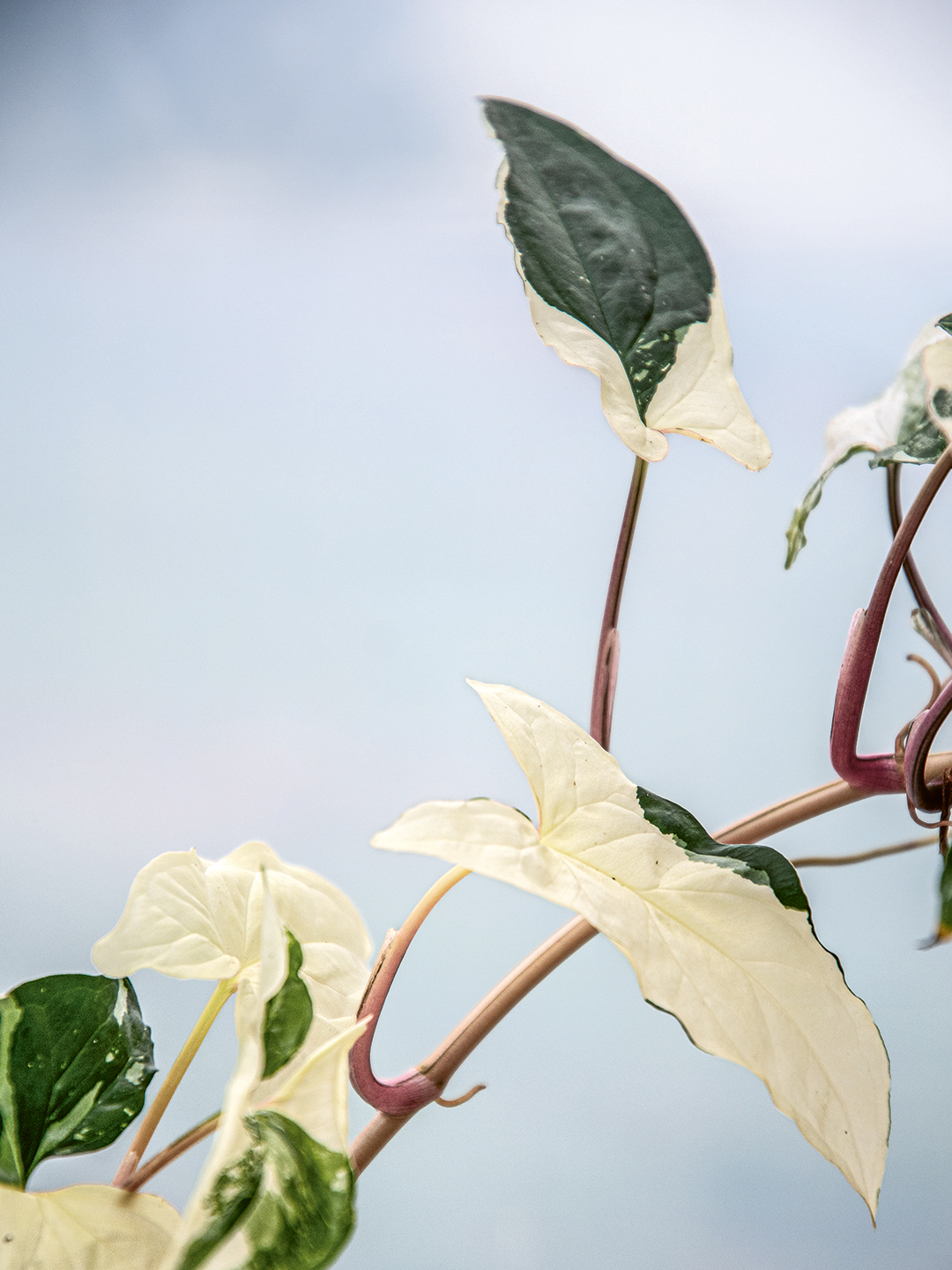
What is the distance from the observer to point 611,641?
10.0 inches

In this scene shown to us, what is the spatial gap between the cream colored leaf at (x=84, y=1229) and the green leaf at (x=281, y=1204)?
0.06 metres

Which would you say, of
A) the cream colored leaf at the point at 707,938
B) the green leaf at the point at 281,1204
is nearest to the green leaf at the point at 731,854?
the cream colored leaf at the point at 707,938

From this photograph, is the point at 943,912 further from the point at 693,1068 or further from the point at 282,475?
the point at 282,475

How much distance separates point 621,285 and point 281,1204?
246 millimetres

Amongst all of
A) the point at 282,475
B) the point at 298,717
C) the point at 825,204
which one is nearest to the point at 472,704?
the point at 298,717

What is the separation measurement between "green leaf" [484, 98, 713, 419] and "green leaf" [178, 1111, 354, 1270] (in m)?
0.21

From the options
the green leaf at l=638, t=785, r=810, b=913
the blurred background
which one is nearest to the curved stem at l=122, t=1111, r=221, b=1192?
the green leaf at l=638, t=785, r=810, b=913

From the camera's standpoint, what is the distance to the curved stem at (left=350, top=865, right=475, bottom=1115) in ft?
0.72

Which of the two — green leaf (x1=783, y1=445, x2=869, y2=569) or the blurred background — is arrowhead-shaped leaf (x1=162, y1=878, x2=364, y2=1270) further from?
the blurred background

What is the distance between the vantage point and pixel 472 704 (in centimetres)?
81

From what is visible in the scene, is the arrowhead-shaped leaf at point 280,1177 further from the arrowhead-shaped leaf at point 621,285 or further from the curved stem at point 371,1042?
the arrowhead-shaped leaf at point 621,285

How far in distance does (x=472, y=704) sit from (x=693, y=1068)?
36 centimetres

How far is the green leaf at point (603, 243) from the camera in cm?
23

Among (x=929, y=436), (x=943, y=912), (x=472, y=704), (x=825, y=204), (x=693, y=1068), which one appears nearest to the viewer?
(x=943, y=912)
